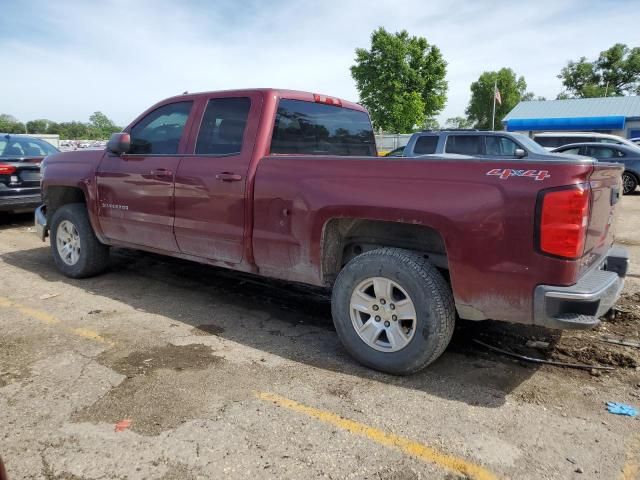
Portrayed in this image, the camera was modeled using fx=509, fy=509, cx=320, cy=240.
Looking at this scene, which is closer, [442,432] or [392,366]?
[442,432]

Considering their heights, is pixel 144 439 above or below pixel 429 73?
below

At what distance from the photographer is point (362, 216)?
3.38 meters

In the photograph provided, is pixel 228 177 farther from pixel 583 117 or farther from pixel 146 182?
pixel 583 117

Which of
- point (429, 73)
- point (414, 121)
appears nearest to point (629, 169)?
point (414, 121)

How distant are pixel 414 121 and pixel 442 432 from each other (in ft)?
153

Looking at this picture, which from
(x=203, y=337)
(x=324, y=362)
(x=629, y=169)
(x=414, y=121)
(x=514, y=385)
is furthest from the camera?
(x=414, y=121)

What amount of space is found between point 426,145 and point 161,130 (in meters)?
6.76

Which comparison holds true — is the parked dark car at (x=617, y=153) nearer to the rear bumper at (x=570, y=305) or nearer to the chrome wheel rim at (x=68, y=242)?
the rear bumper at (x=570, y=305)

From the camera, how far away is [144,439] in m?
2.67

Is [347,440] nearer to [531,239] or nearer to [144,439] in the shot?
[144,439]

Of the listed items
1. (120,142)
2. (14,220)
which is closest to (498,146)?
(120,142)

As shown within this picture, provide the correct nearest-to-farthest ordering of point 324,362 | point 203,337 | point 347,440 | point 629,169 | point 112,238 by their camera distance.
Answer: point 347,440 < point 324,362 < point 203,337 < point 112,238 < point 629,169

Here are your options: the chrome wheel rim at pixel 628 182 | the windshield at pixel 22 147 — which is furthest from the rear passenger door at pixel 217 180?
the chrome wheel rim at pixel 628 182

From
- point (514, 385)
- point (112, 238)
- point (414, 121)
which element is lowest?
point (514, 385)
